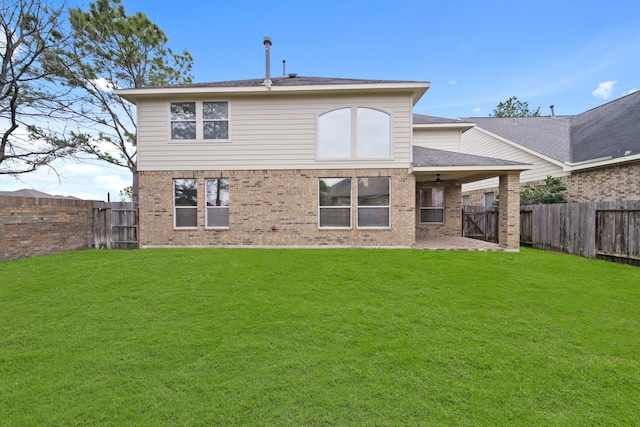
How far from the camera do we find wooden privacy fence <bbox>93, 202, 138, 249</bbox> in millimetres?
10703


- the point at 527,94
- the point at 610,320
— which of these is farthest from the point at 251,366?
the point at 527,94

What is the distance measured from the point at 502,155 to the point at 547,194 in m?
4.17

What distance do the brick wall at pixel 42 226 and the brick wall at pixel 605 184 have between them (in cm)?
1997

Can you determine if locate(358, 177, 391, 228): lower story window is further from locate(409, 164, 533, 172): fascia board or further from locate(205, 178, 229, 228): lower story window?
locate(205, 178, 229, 228): lower story window

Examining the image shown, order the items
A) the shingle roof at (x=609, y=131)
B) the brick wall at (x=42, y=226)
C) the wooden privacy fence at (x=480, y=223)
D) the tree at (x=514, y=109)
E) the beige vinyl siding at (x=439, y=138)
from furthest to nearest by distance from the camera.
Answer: the tree at (x=514, y=109) → the beige vinyl siding at (x=439, y=138) → the wooden privacy fence at (x=480, y=223) → the shingle roof at (x=609, y=131) → the brick wall at (x=42, y=226)

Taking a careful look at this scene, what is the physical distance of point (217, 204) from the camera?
33.5ft

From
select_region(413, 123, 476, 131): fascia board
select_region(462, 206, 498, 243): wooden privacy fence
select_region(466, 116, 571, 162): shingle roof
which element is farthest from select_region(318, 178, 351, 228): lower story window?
select_region(466, 116, 571, 162): shingle roof

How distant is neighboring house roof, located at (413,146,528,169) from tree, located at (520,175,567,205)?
4.92 meters

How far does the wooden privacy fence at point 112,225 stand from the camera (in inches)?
421

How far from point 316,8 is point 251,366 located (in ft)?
53.6

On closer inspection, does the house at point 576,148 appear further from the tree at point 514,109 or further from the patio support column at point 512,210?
the tree at point 514,109

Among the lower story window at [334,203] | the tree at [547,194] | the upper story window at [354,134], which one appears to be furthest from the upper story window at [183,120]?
the tree at [547,194]

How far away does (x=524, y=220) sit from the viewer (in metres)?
11.6

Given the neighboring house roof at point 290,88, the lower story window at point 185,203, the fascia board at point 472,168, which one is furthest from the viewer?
the lower story window at point 185,203
